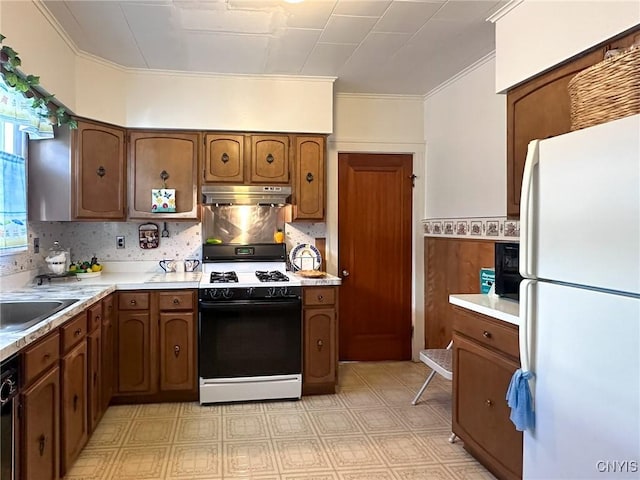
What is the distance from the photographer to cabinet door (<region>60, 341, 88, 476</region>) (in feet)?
7.42

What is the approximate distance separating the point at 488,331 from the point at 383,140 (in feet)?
8.20

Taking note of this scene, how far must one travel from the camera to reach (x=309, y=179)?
12.9 feet

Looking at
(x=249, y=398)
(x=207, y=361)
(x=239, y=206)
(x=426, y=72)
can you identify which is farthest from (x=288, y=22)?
(x=249, y=398)

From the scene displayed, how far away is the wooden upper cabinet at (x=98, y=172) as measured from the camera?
3.38 m

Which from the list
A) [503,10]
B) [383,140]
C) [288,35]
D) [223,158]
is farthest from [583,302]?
[383,140]

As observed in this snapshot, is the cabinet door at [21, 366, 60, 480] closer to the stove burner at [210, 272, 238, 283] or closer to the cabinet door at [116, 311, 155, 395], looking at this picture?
the cabinet door at [116, 311, 155, 395]

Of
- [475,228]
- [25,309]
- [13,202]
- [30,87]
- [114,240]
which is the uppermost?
[30,87]

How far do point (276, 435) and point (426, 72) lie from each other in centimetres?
291

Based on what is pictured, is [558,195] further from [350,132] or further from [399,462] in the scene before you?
[350,132]

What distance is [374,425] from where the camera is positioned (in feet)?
10.2

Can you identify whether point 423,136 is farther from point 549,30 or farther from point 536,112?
point 549,30

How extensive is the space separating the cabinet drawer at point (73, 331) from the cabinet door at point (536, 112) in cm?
239

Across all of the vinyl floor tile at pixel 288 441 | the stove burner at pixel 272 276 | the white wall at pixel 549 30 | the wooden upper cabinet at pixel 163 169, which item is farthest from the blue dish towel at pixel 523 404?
the wooden upper cabinet at pixel 163 169

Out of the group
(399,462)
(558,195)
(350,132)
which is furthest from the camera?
(350,132)
